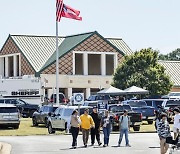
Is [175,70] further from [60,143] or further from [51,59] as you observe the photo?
[60,143]

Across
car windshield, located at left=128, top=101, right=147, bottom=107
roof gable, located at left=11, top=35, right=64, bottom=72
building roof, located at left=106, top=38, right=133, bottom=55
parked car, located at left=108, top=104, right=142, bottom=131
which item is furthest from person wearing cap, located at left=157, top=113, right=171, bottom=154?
building roof, located at left=106, top=38, right=133, bottom=55

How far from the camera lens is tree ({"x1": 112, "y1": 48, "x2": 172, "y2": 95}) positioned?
233ft

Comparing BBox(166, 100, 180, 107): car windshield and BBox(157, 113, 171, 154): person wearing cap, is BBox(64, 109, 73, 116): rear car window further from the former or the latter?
BBox(157, 113, 171, 154): person wearing cap

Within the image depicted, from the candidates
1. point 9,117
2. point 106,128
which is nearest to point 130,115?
point 9,117

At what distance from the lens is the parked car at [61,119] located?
121ft

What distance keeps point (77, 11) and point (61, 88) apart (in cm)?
3392

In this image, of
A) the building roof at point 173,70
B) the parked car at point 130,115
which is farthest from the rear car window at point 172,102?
the building roof at point 173,70

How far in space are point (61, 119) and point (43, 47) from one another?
1775 inches

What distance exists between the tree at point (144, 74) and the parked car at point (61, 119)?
32.7m

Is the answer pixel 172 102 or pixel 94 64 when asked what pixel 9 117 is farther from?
pixel 94 64

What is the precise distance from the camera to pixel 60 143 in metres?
29.4

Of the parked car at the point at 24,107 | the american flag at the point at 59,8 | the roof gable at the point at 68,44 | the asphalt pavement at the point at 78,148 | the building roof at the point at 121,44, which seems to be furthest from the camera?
the building roof at the point at 121,44

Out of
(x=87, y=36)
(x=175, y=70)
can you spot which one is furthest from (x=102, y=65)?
(x=175, y=70)

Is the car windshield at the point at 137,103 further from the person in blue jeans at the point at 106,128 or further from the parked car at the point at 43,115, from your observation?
the person in blue jeans at the point at 106,128
